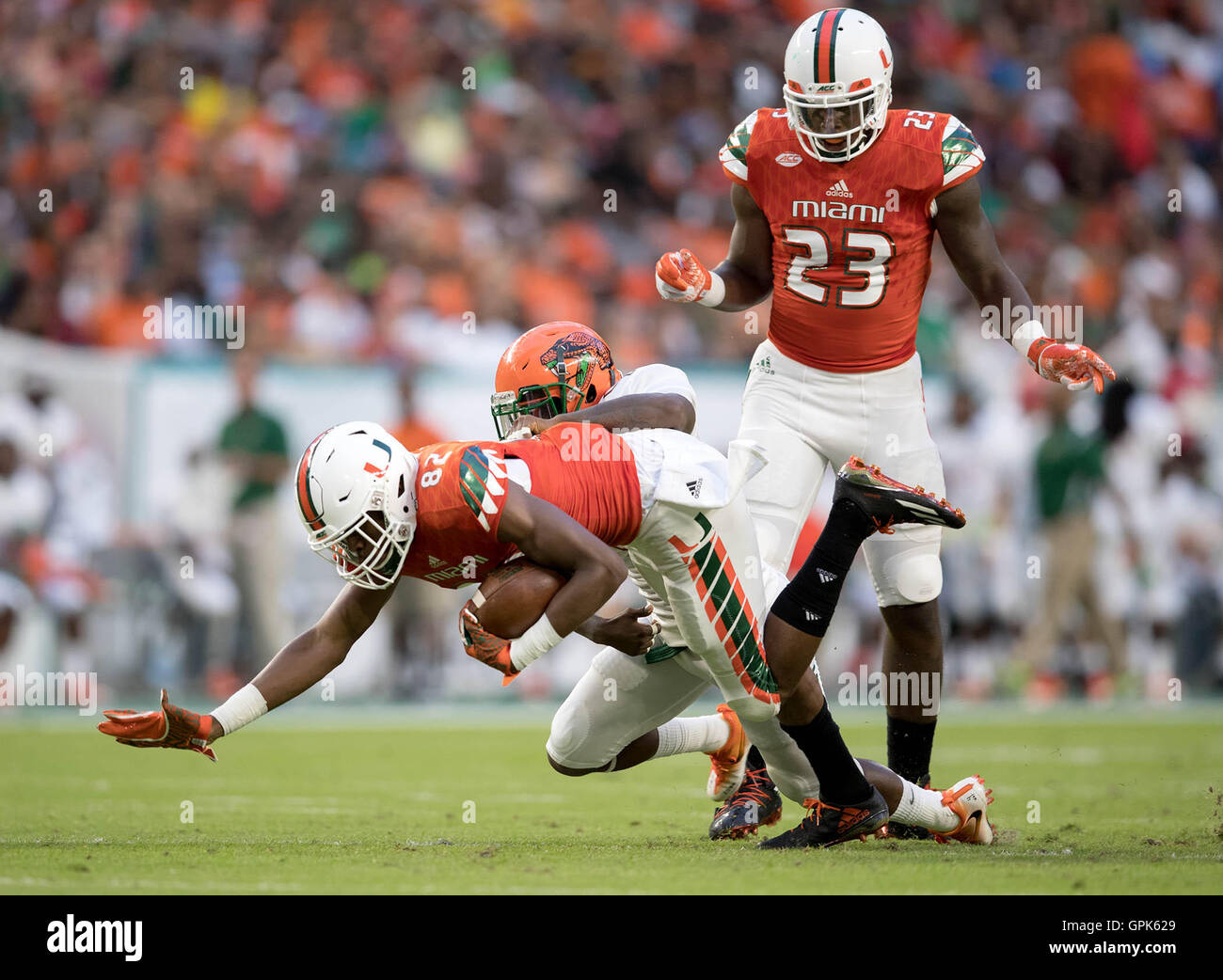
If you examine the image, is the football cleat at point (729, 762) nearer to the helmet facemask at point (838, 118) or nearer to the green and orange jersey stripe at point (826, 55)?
the helmet facemask at point (838, 118)

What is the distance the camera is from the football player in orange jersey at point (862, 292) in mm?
5586

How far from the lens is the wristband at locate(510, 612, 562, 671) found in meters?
4.59

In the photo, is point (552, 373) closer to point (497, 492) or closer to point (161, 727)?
point (497, 492)

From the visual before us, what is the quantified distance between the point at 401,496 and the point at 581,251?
9.33 metres

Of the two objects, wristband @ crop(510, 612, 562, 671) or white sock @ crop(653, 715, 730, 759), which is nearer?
wristband @ crop(510, 612, 562, 671)

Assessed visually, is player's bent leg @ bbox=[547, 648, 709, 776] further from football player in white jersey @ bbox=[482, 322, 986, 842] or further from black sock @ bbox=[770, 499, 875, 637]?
black sock @ bbox=[770, 499, 875, 637]

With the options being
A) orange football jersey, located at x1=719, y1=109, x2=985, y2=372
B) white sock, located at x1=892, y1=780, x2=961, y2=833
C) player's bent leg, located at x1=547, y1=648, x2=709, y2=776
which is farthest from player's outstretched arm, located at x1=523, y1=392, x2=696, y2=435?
white sock, located at x1=892, y1=780, x2=961, y2=833

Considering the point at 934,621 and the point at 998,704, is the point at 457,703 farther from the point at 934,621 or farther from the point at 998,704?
the point at 934,621

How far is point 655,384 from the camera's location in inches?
212

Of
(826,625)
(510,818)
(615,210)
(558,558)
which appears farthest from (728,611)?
(615,210)

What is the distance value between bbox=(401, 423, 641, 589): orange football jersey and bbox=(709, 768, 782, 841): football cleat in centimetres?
124

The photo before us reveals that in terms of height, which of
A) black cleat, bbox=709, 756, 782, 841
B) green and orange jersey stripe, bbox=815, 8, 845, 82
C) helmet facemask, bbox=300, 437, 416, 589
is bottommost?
black cleat, bbox=709, 756, 782, 841

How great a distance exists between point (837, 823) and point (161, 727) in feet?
6.91
